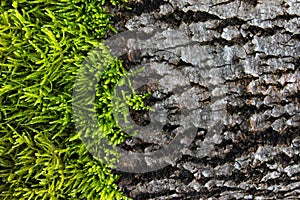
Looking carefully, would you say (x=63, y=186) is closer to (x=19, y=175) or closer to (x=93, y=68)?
(x=19, y=175)

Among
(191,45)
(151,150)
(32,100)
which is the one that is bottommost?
(151,150)

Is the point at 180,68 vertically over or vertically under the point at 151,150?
over

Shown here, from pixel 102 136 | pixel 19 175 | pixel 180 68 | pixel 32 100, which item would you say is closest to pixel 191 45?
pixel 180 68
